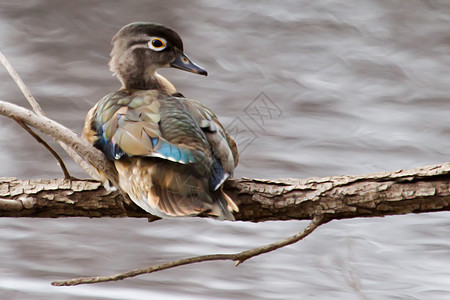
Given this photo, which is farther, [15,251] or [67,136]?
[15,251]

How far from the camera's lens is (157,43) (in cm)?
128

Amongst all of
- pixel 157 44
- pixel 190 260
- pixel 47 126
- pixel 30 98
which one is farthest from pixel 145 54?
pixel 190 260

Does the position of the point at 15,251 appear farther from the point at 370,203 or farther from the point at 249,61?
the point at 370,203

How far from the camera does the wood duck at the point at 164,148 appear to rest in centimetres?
100

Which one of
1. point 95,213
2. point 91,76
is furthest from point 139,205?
point 91,76

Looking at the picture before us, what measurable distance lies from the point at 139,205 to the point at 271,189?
0.19m

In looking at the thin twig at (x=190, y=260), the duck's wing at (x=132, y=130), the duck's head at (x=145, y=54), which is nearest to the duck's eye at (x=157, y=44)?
the duck's head at (x=145, y=54)

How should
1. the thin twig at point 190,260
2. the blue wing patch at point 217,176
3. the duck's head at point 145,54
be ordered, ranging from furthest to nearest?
the duck's head at point 145,54 → the blue wing patch at point 217,176 → the thin twig at point 190,260

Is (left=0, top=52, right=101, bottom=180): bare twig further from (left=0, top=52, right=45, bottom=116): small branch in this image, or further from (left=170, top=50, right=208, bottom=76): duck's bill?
(left=170, top=50, right=208, bottom=76): duck's bill

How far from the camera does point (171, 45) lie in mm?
1297

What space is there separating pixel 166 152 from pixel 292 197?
0.19 meters

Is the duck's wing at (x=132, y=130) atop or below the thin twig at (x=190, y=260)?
atop

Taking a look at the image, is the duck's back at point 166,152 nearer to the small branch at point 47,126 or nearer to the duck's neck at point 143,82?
the small branch at point 47,126

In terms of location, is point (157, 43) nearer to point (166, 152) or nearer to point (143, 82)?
point (143, 82)
